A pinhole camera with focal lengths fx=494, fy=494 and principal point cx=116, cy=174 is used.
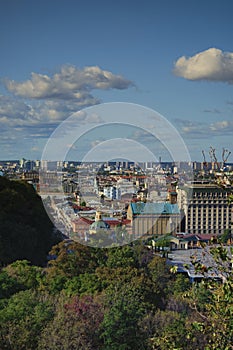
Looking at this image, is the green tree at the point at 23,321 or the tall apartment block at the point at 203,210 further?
the tall apartment block at the point at 203,210

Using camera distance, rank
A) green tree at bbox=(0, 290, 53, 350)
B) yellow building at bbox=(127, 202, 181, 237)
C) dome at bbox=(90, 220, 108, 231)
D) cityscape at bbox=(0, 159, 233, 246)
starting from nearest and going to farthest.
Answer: green tree at bbox=(0, 290, 53, 350) < dome at bbox=(90, 220, 108, 231) < cityscape at bbox=(0, 159, 233, 246) < yellow building at bbox=(127, 202, 181, 237)

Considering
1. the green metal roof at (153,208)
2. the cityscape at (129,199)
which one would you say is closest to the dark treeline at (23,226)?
the cityscape at (129,199)

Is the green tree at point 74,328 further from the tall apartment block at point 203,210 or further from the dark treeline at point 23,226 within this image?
the tall apartment block at point 203,210

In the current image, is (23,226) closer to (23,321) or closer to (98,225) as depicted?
(98,225)

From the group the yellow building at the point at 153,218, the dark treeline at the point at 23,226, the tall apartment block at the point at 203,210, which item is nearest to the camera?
the dark treeline at the point at 23,226

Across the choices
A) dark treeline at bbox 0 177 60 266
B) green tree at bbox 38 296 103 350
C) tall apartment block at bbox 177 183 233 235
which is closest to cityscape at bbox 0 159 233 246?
tall apartment block at bbox 177 183 233 235

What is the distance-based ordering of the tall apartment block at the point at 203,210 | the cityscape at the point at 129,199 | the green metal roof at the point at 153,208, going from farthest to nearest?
the tall apartment block at the point at 203,210, the green metal roof at the point at 153,208, the cityscape at the point at 129,199

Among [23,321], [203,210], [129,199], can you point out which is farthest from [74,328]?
[203,210]

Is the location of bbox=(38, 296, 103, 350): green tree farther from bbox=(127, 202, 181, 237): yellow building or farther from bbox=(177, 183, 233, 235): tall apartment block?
bbox=(177, 183, 233, 235): tall apartment block

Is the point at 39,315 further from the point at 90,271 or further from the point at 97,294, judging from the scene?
the point at 90,271

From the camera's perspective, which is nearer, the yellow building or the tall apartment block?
the yellow building
